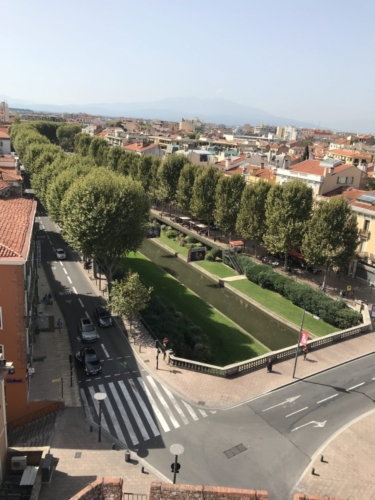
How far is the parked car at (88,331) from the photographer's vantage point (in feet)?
114

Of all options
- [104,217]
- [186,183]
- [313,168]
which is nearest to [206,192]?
[186,183]

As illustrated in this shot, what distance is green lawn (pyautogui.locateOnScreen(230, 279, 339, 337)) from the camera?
42062 millimetres

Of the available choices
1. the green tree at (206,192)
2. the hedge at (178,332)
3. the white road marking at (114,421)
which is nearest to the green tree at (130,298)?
the hedge at (178,332)

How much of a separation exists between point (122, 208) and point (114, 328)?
12139 mm

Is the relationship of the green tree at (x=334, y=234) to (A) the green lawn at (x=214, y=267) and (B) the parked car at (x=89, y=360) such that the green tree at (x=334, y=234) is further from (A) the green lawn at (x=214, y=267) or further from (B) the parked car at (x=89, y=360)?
(B) the parked car at (x=89, y=360)

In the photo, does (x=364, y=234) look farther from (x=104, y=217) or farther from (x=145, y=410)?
(x=145, y=410)

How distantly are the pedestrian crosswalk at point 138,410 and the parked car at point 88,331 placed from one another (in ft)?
20.9

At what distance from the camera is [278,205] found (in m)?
55.2

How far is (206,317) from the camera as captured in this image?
44281 mm

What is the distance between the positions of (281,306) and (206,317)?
958 centimetres

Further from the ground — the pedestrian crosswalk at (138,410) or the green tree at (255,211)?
the green tree at (255,211)

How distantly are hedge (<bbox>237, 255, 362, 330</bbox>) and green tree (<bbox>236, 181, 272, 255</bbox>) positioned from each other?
209 inches

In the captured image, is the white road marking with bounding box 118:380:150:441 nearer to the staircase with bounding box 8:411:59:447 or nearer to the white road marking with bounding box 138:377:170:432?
the white road marking with bounding box 138:377:170:432

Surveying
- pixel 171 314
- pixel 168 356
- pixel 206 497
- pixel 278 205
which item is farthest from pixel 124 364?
pixel 278 205
